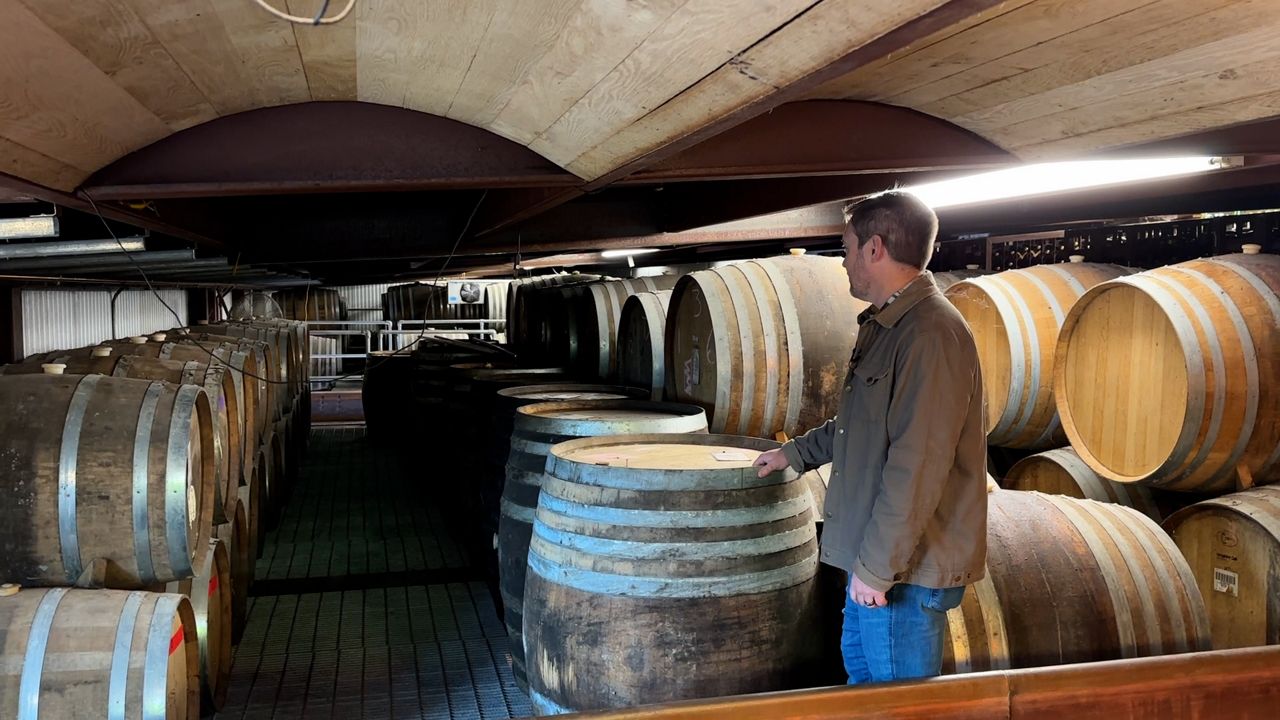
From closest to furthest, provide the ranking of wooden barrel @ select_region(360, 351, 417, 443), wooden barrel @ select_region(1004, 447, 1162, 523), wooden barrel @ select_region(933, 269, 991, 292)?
wooden barrel @ select_region(1004, 447, 1162, 523) → wooden barrel @ select_region(933, 269, 991, 292) → wooden barrel @ select_region(360, 351, 417, 443)

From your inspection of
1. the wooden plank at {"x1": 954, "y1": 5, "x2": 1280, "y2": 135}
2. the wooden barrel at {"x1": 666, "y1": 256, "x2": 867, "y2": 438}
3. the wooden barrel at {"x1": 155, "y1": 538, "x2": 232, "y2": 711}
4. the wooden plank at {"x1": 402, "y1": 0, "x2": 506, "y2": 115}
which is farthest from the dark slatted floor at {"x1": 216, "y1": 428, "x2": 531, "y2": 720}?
the wooden plank at {"x1": 954, "y1": 5, "x2": 1280, "y2": 135}

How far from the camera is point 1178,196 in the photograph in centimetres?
446

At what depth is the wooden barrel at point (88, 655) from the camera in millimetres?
2146

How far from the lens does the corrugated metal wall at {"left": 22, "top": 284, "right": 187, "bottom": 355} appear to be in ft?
30.1

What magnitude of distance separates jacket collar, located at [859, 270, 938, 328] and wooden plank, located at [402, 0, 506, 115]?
1128mm

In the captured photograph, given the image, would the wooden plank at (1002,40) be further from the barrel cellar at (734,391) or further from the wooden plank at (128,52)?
the wooden plank at (128,52)

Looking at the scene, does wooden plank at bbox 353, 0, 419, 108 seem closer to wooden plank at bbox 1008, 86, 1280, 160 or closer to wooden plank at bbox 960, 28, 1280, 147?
wooden plank at bbox 960, 28, 1280, 147

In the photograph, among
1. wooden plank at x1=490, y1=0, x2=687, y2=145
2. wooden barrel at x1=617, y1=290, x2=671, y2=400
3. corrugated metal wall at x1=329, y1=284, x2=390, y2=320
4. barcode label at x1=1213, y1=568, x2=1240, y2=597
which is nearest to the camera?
wooden plank at x1=490, y1=0, x2=687, y2=145

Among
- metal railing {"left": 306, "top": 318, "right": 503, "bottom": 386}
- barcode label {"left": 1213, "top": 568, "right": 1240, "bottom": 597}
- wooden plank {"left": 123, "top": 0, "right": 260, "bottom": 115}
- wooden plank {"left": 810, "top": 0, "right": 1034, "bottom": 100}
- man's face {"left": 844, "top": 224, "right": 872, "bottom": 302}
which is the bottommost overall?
barcode label {"left": 1213, "top": 568, "right": 1240, "bottom": 597}

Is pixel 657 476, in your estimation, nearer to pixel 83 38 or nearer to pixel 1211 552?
pixel 83 38

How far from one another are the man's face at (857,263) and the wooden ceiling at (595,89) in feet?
1.45

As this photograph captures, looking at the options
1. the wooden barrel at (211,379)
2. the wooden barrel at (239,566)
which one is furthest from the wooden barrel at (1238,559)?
the wooden barrel at (239,566)

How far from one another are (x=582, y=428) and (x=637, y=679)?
3.43ft

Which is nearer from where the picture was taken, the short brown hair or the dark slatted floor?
the short brown hair
